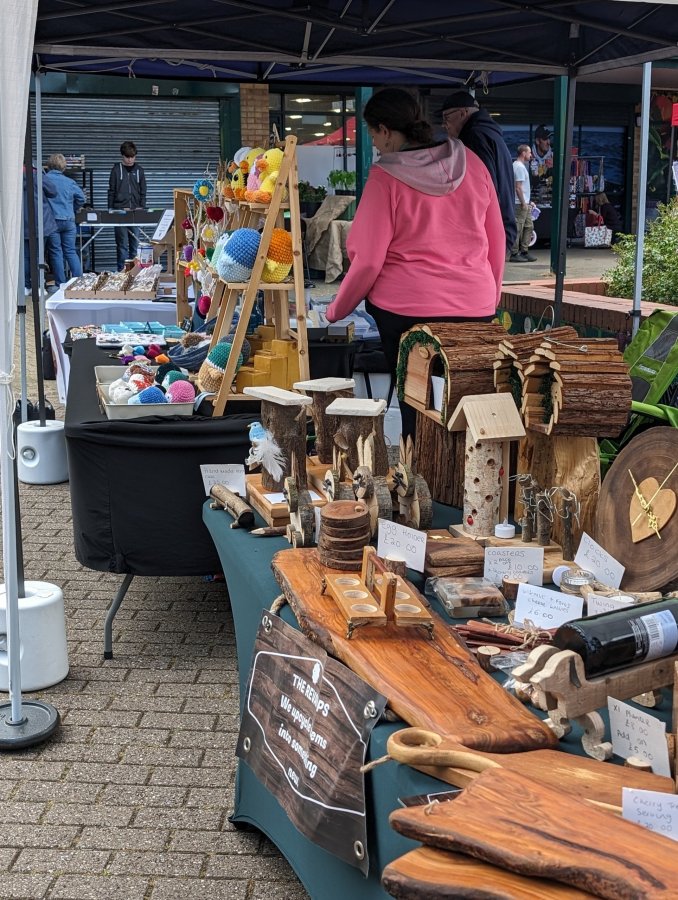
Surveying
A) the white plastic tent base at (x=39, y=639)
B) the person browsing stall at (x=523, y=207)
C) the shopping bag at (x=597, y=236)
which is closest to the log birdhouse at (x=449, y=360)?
the white plastic tent base at (x=39, y=639)

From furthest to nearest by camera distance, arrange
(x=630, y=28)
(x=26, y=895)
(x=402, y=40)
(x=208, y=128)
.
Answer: (x=208, y=128) < (x=402, y=40) < (x=630, y=28) < (x=26, y=895)

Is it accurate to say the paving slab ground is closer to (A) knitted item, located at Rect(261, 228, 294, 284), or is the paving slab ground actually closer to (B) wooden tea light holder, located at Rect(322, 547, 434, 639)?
(B) wooden tea light holder, located at Rect(322, 547, 434, 639)

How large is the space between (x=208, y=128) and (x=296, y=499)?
43.9ft

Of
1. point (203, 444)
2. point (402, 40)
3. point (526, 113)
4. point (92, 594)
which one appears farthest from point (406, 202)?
point (526, 113)

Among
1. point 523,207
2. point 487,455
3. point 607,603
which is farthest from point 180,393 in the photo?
point 523,207

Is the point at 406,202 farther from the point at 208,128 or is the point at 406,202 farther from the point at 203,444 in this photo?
the point at 208,128

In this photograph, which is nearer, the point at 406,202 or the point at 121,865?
the point at 121,865

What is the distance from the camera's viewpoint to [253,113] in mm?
14164

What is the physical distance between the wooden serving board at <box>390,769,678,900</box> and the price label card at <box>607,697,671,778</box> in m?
0.23

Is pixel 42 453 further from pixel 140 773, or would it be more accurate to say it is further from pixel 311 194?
pixel 311 194

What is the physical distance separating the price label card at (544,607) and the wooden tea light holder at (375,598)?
183 millimetres

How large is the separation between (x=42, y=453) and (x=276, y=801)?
12.6ft

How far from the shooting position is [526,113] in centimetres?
1773

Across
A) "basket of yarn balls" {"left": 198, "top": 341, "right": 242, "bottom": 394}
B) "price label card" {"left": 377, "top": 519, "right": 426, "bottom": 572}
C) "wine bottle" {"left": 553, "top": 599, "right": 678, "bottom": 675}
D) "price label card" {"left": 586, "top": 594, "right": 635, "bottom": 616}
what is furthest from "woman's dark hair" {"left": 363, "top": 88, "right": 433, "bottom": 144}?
"wine bottle" {"left": 553, "top": 599, "right": 678, "bottom": 675}
